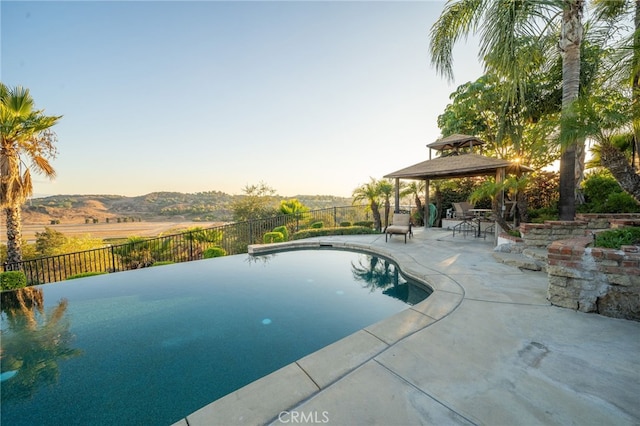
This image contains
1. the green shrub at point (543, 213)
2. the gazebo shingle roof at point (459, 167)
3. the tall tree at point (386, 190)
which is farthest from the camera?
the tall tree at point (386, 190)

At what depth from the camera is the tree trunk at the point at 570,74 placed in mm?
4559

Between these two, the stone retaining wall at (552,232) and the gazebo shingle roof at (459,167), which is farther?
the gazebo shingle roof at (459,167)

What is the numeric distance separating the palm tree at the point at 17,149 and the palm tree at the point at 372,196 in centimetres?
1058

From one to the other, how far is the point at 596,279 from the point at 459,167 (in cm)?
581

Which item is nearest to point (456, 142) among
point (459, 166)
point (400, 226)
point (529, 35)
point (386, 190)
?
point (459, 166)

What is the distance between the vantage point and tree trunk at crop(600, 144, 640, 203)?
298cm

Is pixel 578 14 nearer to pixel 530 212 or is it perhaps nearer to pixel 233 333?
pixel 530 212

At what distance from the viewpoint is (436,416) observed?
1352 millimetres

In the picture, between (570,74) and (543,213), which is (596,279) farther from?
(543,213)

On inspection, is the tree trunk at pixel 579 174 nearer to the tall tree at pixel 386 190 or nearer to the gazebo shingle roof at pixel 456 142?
the gazebo shingle roof at pixel 456 142

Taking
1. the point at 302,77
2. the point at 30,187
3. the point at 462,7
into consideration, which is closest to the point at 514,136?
the point at 462,7

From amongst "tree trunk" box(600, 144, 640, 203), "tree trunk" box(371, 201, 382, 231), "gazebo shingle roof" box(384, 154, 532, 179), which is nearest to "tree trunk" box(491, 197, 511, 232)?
"gazebo shingle roof" box(384, 154, 532, 179)

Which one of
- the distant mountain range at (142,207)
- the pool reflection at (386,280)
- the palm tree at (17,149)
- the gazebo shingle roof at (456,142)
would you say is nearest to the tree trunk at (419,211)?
the gazebo shingle roof at (456,142)

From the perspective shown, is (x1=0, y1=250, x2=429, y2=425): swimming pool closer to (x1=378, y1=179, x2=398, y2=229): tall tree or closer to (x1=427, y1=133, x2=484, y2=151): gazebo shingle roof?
(x1=378, y1=179, x2=398, y2=229): tall tree
